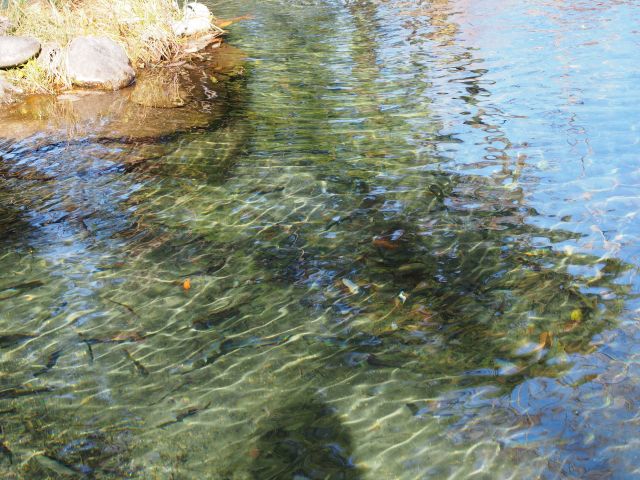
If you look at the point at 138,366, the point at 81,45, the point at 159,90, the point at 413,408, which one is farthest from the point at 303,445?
the point at 81,45

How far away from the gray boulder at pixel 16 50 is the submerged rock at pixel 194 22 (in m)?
3.15

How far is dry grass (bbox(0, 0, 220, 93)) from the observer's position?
10.8 m

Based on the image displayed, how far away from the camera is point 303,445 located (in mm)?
3506

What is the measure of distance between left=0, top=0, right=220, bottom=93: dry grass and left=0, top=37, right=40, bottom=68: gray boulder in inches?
5.6

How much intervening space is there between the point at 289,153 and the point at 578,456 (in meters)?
4.91

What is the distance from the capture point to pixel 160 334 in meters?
4.46

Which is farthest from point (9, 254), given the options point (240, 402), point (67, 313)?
point (240, 402)

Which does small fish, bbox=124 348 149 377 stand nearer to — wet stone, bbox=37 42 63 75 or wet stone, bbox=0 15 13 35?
wet stone, bbox=37 42 63 75

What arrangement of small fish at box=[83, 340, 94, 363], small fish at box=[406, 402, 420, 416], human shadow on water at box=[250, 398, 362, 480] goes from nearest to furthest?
human shadow on water at box=[250, 398, 362, 480], small fish at box=[406, 402, 420, 416], small fish at box=[83, 340, 94, 363]

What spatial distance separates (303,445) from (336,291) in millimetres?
1501

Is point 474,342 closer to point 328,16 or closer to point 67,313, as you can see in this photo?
point 67,313

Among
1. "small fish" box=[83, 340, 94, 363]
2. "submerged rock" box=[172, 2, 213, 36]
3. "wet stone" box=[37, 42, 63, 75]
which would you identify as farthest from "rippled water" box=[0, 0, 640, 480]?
"submerged rock" box=[172, 2, 213, 36]

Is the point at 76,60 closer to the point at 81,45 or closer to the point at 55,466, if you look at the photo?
the point at 81,45

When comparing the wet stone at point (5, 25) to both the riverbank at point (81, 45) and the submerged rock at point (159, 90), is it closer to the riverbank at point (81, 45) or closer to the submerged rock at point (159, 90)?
the riverbank at point (81, 45)
